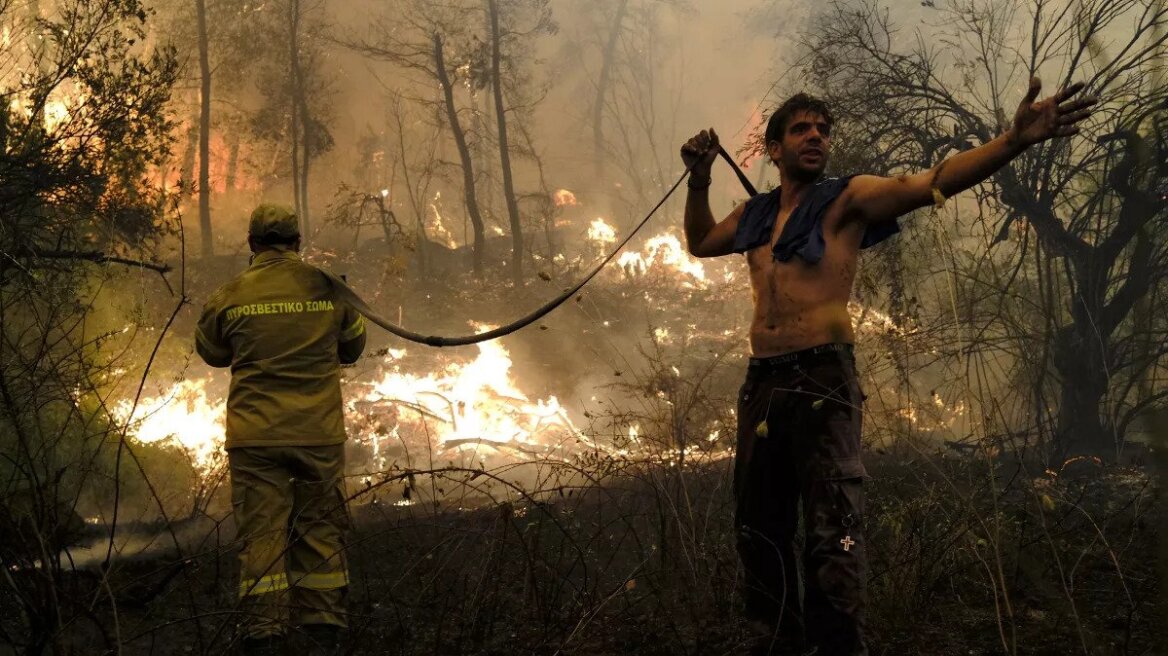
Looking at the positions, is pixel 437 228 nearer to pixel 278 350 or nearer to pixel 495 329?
pixel 278 350

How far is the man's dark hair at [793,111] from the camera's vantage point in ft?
10.4

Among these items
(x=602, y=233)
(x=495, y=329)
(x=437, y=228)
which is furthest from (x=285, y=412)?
(x=437, y=228)

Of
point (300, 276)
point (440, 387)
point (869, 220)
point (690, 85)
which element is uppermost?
point (690, 85)

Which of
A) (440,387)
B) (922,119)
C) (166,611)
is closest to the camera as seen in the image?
(166,611)

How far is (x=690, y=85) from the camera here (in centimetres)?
5031

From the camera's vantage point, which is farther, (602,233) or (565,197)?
(565,197)

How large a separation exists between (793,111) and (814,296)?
0.79 meters

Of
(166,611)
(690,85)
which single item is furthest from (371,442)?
(690,85)

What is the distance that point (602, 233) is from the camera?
32.8m

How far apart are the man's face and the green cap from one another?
2.35m

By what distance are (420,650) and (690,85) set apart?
5023 cm

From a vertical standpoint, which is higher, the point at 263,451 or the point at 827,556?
the point at 263,451

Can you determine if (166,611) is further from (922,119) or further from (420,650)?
(922,119)

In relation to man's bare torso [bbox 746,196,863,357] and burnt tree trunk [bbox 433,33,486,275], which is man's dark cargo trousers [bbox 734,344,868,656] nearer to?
man's bare torso [bbox 746,196,863,357]
